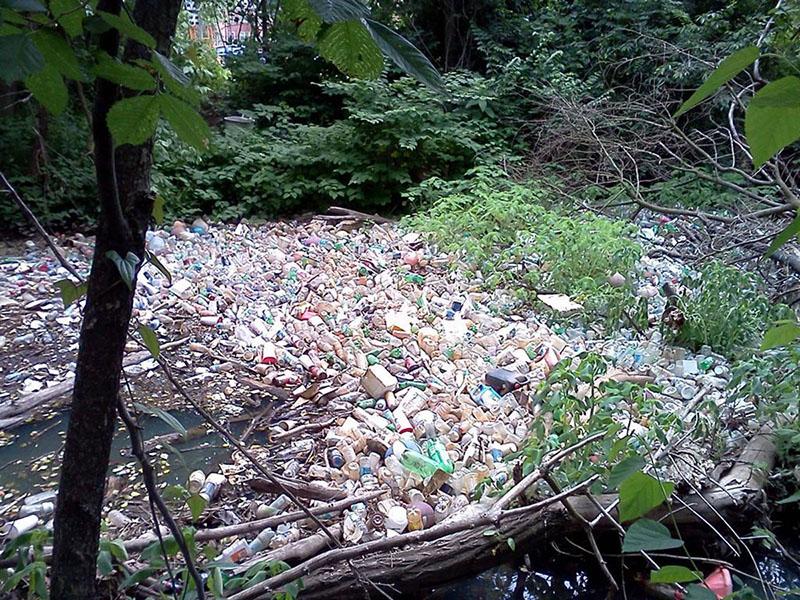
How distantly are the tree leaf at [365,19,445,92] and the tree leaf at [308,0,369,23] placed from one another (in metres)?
0.03

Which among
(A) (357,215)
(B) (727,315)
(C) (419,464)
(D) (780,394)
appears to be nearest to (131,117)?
(C) (419,464)

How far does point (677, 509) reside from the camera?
1.77m

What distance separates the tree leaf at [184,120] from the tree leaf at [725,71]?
0.33m

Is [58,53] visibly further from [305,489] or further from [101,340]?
[305,489]

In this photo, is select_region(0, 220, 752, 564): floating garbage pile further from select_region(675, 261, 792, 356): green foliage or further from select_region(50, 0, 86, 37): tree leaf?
select_region(50, 0, 86, 37): tree leaf

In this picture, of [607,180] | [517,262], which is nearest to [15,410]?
[517,262]

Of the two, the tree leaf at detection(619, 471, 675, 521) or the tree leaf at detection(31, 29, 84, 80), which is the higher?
the tree leaf at detection(31, 29, 84, 80)

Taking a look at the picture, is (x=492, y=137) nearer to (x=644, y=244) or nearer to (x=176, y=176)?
(x=644, y=244)

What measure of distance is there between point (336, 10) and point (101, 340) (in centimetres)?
44

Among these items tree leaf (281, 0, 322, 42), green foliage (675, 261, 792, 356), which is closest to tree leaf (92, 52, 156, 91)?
tree leaf (281, 0, 322, 42)

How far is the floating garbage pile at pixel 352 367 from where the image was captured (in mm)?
2004

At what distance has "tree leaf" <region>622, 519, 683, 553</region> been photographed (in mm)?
500

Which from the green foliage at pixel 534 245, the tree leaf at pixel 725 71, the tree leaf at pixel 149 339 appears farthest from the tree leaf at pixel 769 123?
the green foliage at pixel 534 245

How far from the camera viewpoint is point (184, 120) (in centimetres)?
47
